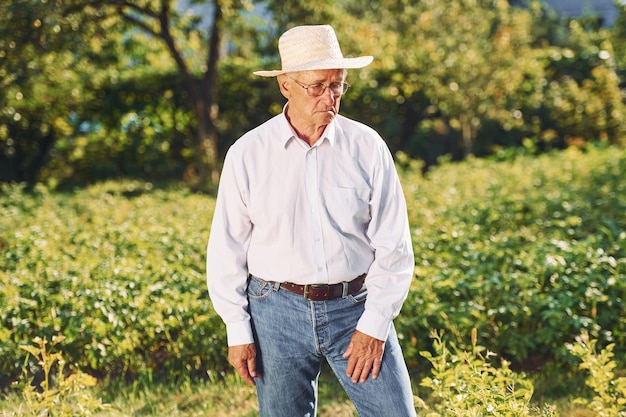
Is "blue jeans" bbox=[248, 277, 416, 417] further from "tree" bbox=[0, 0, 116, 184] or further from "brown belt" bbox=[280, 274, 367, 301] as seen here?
"tree" bbox=[0, 0, 116, 184]

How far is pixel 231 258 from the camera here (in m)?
2.47

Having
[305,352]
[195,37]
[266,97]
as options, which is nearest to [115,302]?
[305,352]

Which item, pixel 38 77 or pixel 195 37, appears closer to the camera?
pixel 38 77

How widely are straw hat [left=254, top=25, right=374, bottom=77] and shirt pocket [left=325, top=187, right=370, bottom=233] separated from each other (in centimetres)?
39

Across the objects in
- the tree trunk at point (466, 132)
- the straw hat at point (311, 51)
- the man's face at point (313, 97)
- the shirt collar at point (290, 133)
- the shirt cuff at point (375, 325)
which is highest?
the straw hat at point (311, 51)

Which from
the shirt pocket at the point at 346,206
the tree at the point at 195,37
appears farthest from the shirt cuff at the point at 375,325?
the tree at the point at 195,37

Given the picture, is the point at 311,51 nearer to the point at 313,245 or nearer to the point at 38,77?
the point at 313,245

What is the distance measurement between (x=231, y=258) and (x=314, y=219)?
312 mm

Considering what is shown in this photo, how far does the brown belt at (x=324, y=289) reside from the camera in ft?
7.76

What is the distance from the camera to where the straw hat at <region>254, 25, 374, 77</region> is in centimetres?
230

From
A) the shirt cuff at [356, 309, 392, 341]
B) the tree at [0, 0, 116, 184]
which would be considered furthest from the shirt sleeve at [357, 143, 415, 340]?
the tree at [0, 0, 116, 184]

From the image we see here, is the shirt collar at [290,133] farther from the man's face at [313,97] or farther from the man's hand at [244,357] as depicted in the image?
the man's hand at [244,357]

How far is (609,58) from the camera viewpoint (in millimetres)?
13727

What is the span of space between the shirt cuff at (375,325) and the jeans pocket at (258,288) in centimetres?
33
